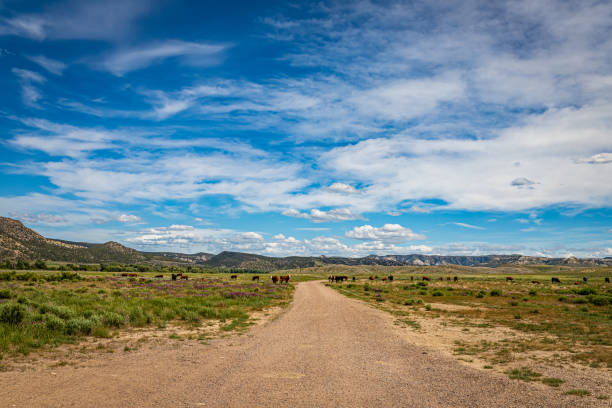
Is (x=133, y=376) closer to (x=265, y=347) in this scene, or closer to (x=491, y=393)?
(x=265, y=347)

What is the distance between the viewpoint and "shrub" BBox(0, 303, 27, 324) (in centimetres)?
1390

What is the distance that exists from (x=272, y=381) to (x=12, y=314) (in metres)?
12.4

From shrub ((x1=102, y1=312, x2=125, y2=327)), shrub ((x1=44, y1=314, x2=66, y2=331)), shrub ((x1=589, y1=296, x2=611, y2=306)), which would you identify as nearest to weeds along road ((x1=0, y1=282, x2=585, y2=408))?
shrub ((x1=44, y1=314, x2=66, y2=331))

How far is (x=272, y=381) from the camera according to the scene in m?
9.12

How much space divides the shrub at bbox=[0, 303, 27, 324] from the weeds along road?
5.70 m

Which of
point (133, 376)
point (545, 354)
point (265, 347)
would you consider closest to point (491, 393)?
point (545, 354)

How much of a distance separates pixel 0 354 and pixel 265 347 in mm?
8435

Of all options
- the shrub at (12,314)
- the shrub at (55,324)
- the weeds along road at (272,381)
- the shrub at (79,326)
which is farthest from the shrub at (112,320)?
the weeds along road at (272,381)

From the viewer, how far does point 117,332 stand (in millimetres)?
15188

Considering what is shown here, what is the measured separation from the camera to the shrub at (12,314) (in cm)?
1390

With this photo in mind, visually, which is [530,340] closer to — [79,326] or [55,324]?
[79,326]

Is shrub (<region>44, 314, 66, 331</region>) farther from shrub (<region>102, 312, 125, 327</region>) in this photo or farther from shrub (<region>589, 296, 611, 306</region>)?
shrub (<region>589, 296, 611, 306</region>)

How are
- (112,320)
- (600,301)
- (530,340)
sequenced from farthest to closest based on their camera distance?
1. (600,301)
2. (112,320)
3. (530,340)

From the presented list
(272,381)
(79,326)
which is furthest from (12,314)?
(272,381)
